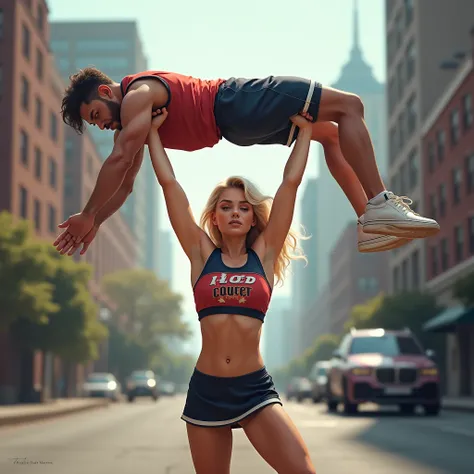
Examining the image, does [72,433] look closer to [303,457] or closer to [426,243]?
[303,457]

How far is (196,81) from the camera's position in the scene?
538 centimetres

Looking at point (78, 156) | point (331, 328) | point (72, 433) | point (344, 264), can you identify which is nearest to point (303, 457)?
point (72, 433)

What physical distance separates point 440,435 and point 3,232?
23.7 m

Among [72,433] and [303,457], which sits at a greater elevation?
[303,457]

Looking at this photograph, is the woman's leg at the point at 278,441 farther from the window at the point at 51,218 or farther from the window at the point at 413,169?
the window at the point at 413,169

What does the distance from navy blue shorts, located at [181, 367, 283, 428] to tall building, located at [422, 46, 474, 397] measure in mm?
40020

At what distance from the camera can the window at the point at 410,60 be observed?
2596 inches

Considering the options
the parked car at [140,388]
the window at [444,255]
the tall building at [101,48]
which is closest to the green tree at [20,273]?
the parked car at [140,388]

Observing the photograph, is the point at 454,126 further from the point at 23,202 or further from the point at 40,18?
the point at 40,18

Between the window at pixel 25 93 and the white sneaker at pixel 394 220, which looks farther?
the window at pixel 25 93

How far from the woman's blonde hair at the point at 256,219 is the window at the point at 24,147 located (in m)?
49.5

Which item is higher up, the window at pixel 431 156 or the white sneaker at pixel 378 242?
the window at pixel 431 156

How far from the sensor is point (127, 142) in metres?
5.26

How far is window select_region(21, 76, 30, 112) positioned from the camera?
54.1 metres
